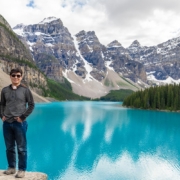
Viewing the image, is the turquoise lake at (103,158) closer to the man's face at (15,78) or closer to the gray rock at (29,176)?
the gray rock at (29,176)

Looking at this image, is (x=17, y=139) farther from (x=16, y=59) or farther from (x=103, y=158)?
(x=16, y=59)

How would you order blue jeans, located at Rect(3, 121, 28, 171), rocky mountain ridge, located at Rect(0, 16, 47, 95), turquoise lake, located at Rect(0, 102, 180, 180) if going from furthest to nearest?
rocky mountain ridge, located at Rect(0, 16, 47, 95) < turquoise lake, located at Rect(0, 102, 180, 180) < blue jeans, located at Rect(3, 121, 28, 171)

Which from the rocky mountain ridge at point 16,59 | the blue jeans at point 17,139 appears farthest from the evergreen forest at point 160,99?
the rocky mountain ridge at point 16,59

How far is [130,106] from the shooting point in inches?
4402

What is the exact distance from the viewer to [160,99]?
100062mm

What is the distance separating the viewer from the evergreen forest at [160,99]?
96.5 m

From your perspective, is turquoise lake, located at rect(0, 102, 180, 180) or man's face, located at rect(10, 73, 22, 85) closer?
man's face, located at rect(10, 73, 22, 85)

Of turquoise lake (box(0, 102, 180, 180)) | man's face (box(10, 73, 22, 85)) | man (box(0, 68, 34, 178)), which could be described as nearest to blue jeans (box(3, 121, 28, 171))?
man (box(0, 68, 34, 178))

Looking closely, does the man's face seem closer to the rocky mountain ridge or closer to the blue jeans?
the blue jeans

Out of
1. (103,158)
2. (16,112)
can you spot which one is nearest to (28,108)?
(16,112)

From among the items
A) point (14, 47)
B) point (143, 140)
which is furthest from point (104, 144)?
point (14, 47)

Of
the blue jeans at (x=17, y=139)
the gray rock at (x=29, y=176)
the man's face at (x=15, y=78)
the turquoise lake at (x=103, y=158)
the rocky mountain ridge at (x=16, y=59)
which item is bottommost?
the turquoise lake at (x=103, y=158)

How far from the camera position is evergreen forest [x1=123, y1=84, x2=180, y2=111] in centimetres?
9650

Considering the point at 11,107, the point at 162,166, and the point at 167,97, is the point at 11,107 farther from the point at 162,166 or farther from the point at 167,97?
the point at 167,97
